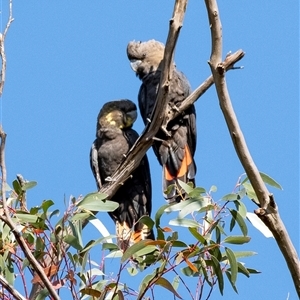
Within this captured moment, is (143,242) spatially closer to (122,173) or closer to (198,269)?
(198,269)

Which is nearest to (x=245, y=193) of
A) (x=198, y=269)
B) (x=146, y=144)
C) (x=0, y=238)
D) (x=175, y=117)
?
(x=198, y=269)

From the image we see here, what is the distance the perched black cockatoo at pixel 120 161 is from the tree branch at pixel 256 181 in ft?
5.62

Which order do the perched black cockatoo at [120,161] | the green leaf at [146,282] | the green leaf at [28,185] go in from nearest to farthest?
1. the green leaf at [146,282]
2. the green leaf at [28,185]
3. the perched black cockatoo at [120,161]

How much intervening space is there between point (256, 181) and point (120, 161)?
6.27 feet

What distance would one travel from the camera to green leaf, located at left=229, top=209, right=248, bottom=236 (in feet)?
6.08

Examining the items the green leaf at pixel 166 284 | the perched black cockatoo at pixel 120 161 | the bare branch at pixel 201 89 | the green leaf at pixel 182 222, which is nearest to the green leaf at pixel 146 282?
the green leaf at pixel 166 284

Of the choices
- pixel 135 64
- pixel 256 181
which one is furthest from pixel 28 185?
pixel 135 64

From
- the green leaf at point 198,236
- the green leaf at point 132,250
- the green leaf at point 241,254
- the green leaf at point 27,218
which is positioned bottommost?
the green leaf at point 241,254

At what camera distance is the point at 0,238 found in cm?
198

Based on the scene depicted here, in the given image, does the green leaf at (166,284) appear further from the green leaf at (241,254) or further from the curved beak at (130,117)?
the curved beak at (130,117)

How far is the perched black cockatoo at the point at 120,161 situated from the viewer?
3365 millimetres

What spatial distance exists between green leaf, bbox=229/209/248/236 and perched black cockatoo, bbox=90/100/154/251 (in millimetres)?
1467

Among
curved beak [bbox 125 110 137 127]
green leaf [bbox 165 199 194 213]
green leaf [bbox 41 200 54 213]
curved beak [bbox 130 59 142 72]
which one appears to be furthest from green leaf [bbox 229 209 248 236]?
curved beak [bbox 130 59 142 72]

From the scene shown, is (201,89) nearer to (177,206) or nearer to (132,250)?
(177,206)
